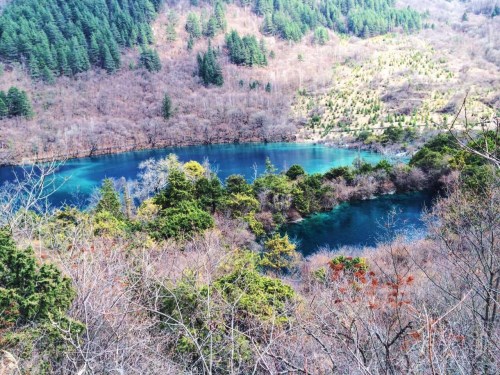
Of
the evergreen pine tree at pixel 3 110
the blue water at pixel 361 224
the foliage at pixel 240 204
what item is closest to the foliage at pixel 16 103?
the evergreen pine tree at pixel 3 110

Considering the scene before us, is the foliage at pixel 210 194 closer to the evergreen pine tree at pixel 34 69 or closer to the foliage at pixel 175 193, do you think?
the foliage at pixel 175 193

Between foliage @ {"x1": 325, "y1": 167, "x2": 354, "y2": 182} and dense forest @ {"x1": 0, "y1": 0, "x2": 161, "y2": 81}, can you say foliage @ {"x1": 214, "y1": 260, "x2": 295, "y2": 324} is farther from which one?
dense forest @ {"x1": 0, "y1": 0, "x2": 161, "y2": 81}

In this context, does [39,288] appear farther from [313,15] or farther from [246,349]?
[313,15]

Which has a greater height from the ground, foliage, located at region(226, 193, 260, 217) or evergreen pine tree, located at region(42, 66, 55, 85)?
evergreen pine tree, located at region(42, 66, 55, 85)

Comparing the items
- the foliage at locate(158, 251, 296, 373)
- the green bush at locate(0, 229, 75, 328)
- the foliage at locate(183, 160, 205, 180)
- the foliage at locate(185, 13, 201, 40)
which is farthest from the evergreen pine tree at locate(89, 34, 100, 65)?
the green bush at locate(0, 229, 75, 328)

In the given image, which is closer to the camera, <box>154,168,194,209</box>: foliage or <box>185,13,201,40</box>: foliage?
<box>154,168,194,209</box>: foliage

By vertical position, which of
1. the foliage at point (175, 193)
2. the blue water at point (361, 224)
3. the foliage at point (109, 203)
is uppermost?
the foliage at point (175, 193)
